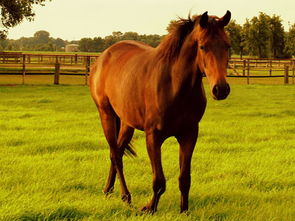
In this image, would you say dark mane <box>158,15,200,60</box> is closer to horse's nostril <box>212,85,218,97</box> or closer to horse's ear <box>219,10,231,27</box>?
horse's ear <box>219,10,231,27</box>

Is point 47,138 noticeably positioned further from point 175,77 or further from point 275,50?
point 275,50

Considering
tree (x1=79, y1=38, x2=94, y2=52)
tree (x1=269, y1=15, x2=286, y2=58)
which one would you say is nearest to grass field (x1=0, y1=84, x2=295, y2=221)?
tree (x1=269, y1=15, x2=286, y2=58)

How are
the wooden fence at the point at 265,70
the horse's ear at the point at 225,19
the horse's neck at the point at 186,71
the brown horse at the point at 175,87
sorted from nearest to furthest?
the brown horse at the point at 175,87
the horse's ear at the point at 225,19
the horse's neck at the point at 186,71
the wooden fence at the point at 265,70

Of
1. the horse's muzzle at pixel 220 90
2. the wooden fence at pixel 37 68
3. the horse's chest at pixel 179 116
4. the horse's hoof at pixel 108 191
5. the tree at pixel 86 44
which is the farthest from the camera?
the tree at pixel 86 44

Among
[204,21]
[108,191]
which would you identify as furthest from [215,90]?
[108,191]

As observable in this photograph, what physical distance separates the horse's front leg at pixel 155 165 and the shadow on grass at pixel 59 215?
715 millimetres

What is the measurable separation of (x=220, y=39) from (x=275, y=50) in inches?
3258

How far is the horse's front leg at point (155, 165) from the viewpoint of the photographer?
4371mm

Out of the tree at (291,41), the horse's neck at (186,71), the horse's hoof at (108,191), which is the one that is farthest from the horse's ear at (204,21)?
the tree at (291,41)

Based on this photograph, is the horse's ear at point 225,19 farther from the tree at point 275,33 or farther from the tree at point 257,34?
the tree at point 275,33

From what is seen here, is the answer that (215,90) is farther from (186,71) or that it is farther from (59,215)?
(59,215)

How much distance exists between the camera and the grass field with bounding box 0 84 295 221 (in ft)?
15.5

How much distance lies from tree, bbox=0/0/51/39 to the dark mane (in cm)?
2776

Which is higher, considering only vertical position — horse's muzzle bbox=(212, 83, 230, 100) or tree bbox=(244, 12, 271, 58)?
tree bbox=(244, 12, 271, 58)
